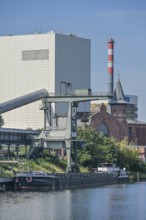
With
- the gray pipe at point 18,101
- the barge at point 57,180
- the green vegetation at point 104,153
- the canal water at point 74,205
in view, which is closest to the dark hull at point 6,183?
the barge at point 57,180

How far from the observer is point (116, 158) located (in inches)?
6732

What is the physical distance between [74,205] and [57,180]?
31.3 m

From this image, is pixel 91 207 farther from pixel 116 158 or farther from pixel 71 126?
pixel 116 158

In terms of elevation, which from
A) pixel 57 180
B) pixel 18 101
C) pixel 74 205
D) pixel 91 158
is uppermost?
pixel 18 101

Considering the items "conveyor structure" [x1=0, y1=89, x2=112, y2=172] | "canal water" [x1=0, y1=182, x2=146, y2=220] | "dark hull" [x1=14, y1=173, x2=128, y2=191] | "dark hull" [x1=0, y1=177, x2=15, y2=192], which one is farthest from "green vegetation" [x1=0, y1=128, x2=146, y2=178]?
"canal water" [x1=0, y1=182, x2=146, y2=220]

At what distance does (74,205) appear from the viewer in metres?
99.0

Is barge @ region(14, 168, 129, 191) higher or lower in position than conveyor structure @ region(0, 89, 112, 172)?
lower

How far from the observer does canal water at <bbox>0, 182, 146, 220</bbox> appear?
3484 inches

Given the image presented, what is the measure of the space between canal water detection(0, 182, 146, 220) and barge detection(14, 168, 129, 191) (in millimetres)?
4374

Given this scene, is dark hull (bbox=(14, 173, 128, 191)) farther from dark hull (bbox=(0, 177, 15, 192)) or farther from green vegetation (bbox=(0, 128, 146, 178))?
green vegetation (bbox=(0, 128, 146, 178))

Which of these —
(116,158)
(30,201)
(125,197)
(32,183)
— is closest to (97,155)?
(116,158)

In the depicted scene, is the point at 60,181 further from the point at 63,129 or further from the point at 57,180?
the point at 63,129

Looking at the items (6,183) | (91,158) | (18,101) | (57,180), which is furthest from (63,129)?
(6,183)

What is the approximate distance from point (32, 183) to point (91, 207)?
95.1 feet
